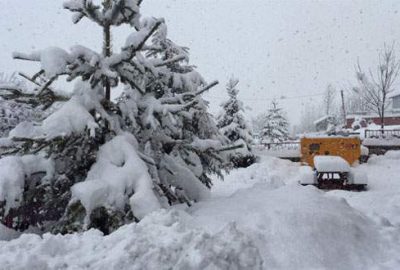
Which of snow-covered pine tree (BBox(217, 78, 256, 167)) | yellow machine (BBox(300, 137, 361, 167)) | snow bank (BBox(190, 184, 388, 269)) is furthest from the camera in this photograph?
snow-covered pine tree (BBox(217, 78, 256, 167))

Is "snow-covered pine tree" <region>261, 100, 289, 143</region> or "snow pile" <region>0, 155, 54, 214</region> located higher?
"snow pile" <region>0, 155, 54, 214</region>

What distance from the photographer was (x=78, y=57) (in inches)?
178

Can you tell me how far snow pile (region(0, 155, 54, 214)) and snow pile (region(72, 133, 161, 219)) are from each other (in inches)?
23.9

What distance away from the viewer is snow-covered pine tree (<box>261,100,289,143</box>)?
112 feet

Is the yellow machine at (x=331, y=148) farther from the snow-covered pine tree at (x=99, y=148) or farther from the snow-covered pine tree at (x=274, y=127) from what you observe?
the snow-covered pine tree at (x=274, y=127)

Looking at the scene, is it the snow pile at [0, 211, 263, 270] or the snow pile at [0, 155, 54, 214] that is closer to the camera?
the snow pile at [0, 211, 263, 270]

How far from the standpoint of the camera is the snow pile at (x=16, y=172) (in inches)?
156

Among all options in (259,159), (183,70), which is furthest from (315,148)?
(183,70)

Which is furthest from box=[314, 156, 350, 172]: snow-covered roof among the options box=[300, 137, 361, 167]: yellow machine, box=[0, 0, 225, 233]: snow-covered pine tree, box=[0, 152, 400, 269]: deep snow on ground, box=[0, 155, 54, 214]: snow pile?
box=[0, 155, 54, 214]: snow pile

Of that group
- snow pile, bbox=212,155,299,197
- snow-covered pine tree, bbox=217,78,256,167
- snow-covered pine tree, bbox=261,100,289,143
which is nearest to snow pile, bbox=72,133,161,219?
snow pile, bbox=212,155,299,197

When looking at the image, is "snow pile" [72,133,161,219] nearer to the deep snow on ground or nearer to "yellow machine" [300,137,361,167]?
the deep snow on ground

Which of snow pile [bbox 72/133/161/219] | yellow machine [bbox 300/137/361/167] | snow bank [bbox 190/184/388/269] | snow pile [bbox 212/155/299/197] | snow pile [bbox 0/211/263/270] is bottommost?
snow pile [bbox 212/155/299/197]

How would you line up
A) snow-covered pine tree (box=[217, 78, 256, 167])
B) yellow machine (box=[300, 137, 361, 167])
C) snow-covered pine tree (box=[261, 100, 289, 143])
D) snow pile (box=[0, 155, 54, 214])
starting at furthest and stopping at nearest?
snow-covered pine tree (box=[261, 100, 289, 143])
snow-covered pine tree (box=[217, 78, 256, 167])
yellow machine (box=[300, 137, 361, 167])
snow pile (box=[0, 155, 54, 214])

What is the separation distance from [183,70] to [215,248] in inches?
240
